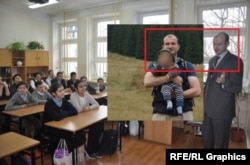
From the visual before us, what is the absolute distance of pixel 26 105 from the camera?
3785 mm

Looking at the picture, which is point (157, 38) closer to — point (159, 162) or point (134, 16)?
point (159, 162)

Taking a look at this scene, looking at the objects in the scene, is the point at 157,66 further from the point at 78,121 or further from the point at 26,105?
the point at 26,105

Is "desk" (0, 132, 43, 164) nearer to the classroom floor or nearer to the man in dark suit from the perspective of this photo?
the classroom floor

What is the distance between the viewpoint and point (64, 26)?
21.9 ft

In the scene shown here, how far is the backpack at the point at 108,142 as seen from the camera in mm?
3457

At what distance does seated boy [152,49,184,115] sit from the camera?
Result: 4.74ft

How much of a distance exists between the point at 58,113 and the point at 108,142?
1.00 meters

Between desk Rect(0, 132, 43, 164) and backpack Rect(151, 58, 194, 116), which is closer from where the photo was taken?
backpack Rect(151, 58, 194, 116)

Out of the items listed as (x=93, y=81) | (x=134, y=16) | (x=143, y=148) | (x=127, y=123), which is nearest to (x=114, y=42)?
(x=143, y=148)

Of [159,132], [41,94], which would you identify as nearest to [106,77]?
[159,132]

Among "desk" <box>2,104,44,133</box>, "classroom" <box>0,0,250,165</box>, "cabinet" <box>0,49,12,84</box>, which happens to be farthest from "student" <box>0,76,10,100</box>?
"cabinet" <box>0,49,12,84</box>

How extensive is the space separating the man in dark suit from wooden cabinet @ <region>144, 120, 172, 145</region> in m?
2.27

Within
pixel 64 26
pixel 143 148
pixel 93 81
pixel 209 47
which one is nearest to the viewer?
pixel 209 47

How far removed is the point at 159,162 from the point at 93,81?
354 cm
